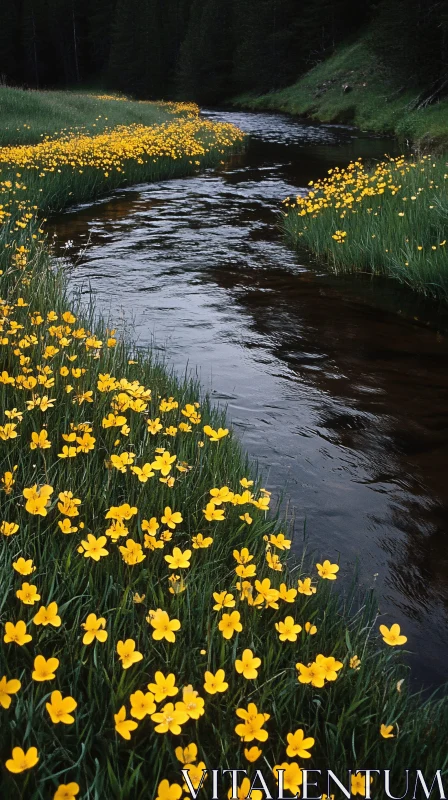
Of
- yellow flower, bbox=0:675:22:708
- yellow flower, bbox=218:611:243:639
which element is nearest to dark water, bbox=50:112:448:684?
yellow flower, bbox=218:611:243:639

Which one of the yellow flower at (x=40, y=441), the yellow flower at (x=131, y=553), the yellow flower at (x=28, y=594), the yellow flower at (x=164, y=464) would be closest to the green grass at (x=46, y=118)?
the yellow flower at (x=40, y=441)

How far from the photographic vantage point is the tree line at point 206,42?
97.6 ft

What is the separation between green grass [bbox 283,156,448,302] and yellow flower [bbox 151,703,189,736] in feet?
22.6

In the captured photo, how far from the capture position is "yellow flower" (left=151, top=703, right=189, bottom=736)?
1.66 meters

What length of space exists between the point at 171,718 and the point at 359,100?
38.3m

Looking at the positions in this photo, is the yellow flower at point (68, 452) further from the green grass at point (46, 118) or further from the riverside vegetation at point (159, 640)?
the green grass at point (46, 118)

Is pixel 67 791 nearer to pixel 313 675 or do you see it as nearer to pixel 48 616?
pixel 48 616

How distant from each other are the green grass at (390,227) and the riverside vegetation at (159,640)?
5242mm

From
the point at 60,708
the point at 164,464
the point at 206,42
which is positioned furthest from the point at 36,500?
the point at 206,42

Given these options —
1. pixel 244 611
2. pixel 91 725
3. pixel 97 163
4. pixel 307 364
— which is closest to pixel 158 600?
pixel 244 611

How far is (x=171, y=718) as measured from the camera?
1697 millimetres

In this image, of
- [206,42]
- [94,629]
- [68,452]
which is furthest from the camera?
[206,42]

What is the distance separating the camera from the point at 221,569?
2.73 metres

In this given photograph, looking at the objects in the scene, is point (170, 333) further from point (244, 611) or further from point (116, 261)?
point (244, 611)
